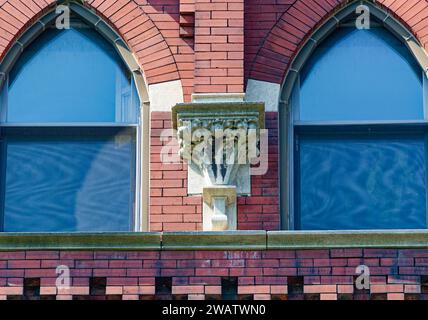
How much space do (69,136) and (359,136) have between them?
2797 mm

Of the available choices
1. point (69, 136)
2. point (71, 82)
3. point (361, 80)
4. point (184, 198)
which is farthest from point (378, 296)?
point (71, 82)

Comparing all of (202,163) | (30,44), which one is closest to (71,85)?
(30,44)

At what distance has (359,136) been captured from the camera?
1642cm

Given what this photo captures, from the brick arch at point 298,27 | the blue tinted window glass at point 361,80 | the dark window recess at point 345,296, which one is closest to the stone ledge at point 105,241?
the dark window recess at point 345,296

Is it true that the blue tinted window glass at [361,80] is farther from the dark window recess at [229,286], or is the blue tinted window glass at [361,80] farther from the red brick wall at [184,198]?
the dark window recess at [229,286]

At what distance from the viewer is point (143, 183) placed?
52.9ft

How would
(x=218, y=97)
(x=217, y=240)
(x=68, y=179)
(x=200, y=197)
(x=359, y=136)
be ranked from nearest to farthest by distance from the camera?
(x=217, y=240) → (x=200, y=197) → (x=218, y=97) → (x=68, y=179) → (x=359, y=136)

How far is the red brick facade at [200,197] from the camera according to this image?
1460cm

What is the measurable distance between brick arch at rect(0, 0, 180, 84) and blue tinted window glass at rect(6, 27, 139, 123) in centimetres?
25

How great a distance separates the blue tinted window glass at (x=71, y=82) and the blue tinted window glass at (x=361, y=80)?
1783mm

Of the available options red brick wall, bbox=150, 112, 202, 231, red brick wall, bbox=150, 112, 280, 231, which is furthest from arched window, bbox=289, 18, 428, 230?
red brick wall, bbox=150, 112, 202, 231

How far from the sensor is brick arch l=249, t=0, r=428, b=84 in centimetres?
1638

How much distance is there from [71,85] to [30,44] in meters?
0.60

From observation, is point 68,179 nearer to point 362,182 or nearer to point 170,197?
point 170,197
